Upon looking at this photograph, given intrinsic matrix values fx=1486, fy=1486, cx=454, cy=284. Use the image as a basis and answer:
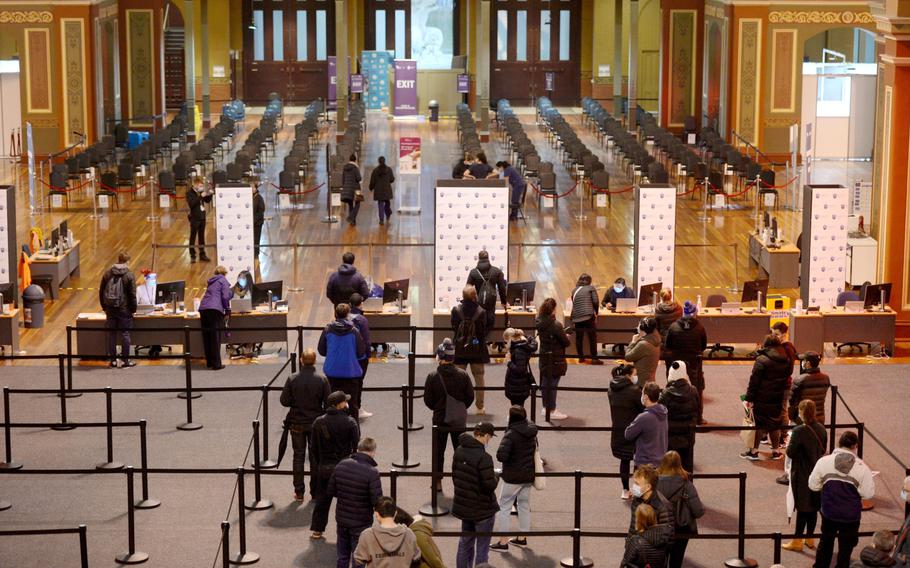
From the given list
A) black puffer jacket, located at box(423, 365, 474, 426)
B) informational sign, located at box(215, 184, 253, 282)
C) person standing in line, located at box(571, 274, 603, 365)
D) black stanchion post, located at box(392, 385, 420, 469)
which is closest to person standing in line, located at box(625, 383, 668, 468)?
black puffer jacket, located at box(423, 365, 474, 426)

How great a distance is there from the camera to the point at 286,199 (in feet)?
85.0

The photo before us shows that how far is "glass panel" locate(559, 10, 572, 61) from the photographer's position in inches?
1815

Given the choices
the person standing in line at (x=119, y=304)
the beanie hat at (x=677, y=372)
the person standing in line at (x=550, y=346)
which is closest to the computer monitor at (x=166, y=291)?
the person standing in line at (x=119, y=304)

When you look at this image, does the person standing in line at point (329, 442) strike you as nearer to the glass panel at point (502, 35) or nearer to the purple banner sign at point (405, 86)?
the purple banner sign at point (405, 86)

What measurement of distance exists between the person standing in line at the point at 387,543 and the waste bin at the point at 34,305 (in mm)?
10413

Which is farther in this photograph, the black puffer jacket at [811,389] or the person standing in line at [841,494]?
the black puffer jacket at [811,389]

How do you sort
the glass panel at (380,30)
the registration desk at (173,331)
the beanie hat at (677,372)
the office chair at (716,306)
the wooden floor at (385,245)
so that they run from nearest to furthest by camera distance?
the beanie hat at (677,372) → the registration desk at (173,331) → the office chair at (716,306) → the wooden floor at (385,245) → the glass panel at (380,30)

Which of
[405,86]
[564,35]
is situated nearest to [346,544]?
[405,86]

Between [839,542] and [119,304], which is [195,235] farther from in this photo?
[839,542]

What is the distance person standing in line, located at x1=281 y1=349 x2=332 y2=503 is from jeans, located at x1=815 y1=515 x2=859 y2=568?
3.93 metres

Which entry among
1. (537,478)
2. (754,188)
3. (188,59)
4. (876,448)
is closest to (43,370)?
(537,478)

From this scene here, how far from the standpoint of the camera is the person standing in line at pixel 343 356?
43.2 ft

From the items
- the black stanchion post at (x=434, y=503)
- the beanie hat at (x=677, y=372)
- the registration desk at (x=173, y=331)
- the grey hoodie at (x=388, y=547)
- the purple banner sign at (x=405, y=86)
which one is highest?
the purple banner sign at (x=405, y=86)

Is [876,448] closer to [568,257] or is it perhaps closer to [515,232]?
[568,257]
